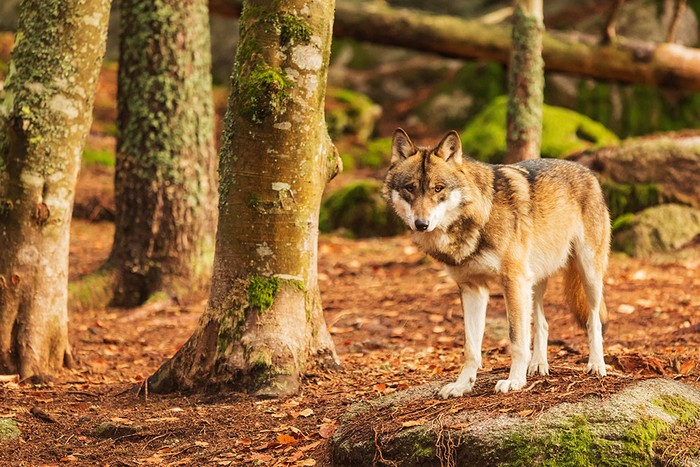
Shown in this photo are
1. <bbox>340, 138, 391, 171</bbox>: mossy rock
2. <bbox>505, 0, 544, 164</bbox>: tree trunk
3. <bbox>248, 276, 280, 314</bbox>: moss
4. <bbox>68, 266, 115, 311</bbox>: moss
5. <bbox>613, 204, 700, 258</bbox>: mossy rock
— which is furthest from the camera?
<bbox>340, 138, 391, 171</bbox>: mossy rock

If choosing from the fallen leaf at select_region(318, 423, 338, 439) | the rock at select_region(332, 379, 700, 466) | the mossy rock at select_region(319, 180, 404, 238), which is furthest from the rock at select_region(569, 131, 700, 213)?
the fallen leaf at select_region(318, 423, 338, 439)

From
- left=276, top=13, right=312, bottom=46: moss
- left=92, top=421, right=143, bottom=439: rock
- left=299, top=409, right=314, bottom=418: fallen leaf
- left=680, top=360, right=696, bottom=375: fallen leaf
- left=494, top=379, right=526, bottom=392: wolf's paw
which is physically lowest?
left=92, top=421, right=143, bottom=439: rock

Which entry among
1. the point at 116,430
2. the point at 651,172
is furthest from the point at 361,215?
the point at 116,430

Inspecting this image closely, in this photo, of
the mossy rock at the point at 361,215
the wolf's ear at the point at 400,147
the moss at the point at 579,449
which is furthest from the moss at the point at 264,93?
the mossy rock at the point at 361,215

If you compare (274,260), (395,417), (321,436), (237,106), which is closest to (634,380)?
(395,417)

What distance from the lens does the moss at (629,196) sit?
12.0 meters

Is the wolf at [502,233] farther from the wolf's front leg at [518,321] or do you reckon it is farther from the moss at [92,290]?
the moss at [92,290]

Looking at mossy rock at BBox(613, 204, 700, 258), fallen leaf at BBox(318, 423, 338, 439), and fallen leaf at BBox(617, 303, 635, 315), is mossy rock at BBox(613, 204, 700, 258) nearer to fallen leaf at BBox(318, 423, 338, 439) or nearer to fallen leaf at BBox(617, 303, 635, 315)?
fallen leaf at BBox(617, 303, 635, 315)

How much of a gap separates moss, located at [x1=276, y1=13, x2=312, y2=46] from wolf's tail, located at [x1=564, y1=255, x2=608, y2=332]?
2682 mm

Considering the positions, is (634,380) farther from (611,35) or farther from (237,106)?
(611,35)

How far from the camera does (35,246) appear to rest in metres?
7.14

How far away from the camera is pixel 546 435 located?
4.68 m

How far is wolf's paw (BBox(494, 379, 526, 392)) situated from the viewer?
544 centimetres

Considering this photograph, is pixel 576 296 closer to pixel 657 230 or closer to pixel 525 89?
pixel 525 89
